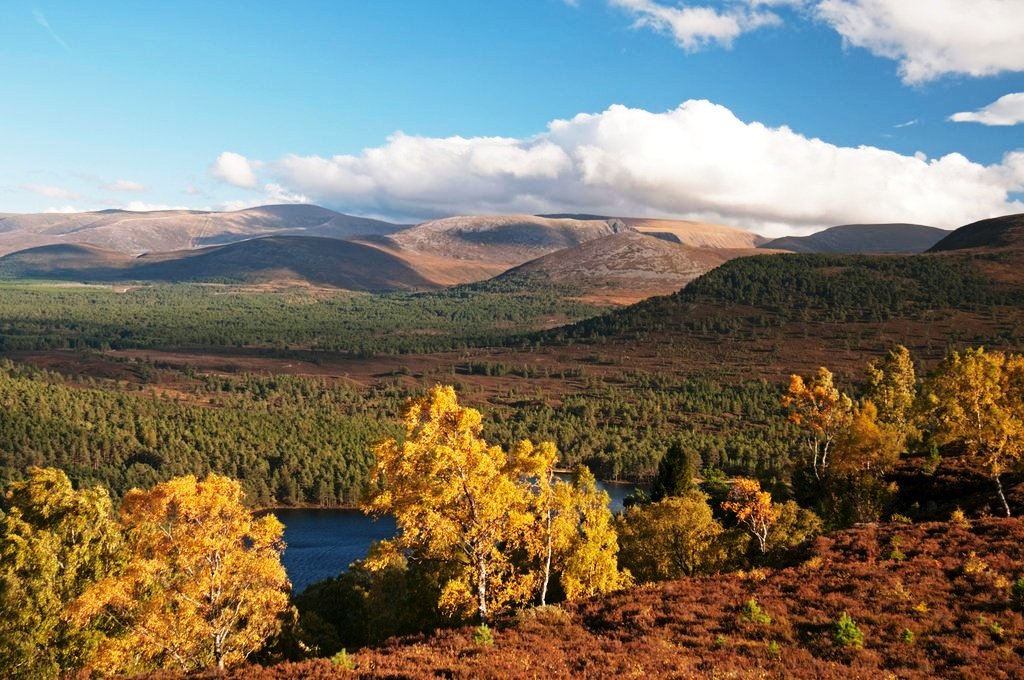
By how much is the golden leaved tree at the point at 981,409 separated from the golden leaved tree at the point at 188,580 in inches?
1856

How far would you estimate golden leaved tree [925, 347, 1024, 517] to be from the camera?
47.2 meters

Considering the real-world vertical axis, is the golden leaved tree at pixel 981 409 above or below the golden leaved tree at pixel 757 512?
above

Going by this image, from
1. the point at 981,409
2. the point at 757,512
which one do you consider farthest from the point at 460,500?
the point at 981,409

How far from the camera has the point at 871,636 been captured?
25.7 m

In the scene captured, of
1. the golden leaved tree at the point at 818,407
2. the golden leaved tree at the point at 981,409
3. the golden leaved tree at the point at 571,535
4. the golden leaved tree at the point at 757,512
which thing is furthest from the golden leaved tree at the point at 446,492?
the golden leaved tree at the point at 818,407

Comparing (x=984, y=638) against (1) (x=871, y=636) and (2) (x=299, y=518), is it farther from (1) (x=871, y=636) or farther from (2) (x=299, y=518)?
(2) (x=299, y=518)

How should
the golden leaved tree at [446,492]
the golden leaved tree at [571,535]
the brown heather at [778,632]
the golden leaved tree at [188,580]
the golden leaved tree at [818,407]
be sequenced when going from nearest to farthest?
1. the brown heather at [778,632]
2. the golden leaved tree at [446,492]
3. the golden leaved tree at [188,580]
4. the golden leaved tree at [571,535]
5. the golden leaved tree at [818,407]

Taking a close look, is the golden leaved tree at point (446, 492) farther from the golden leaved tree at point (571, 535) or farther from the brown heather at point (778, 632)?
the brown heather at point (778, 632)

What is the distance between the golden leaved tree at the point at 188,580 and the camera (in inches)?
1202

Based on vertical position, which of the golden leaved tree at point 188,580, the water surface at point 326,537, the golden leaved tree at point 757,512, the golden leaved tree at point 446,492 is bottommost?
the water surface at point 326,537

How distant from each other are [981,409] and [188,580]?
53574mm

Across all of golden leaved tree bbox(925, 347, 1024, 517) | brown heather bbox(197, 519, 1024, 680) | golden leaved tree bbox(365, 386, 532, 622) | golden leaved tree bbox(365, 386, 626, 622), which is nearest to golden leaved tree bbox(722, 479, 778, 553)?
golden leaved tree bbox(925, 347, 1024, 517)

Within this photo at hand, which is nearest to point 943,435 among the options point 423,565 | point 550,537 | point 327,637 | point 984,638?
point 984,638

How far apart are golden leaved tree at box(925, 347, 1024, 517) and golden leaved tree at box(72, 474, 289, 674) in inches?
1856
